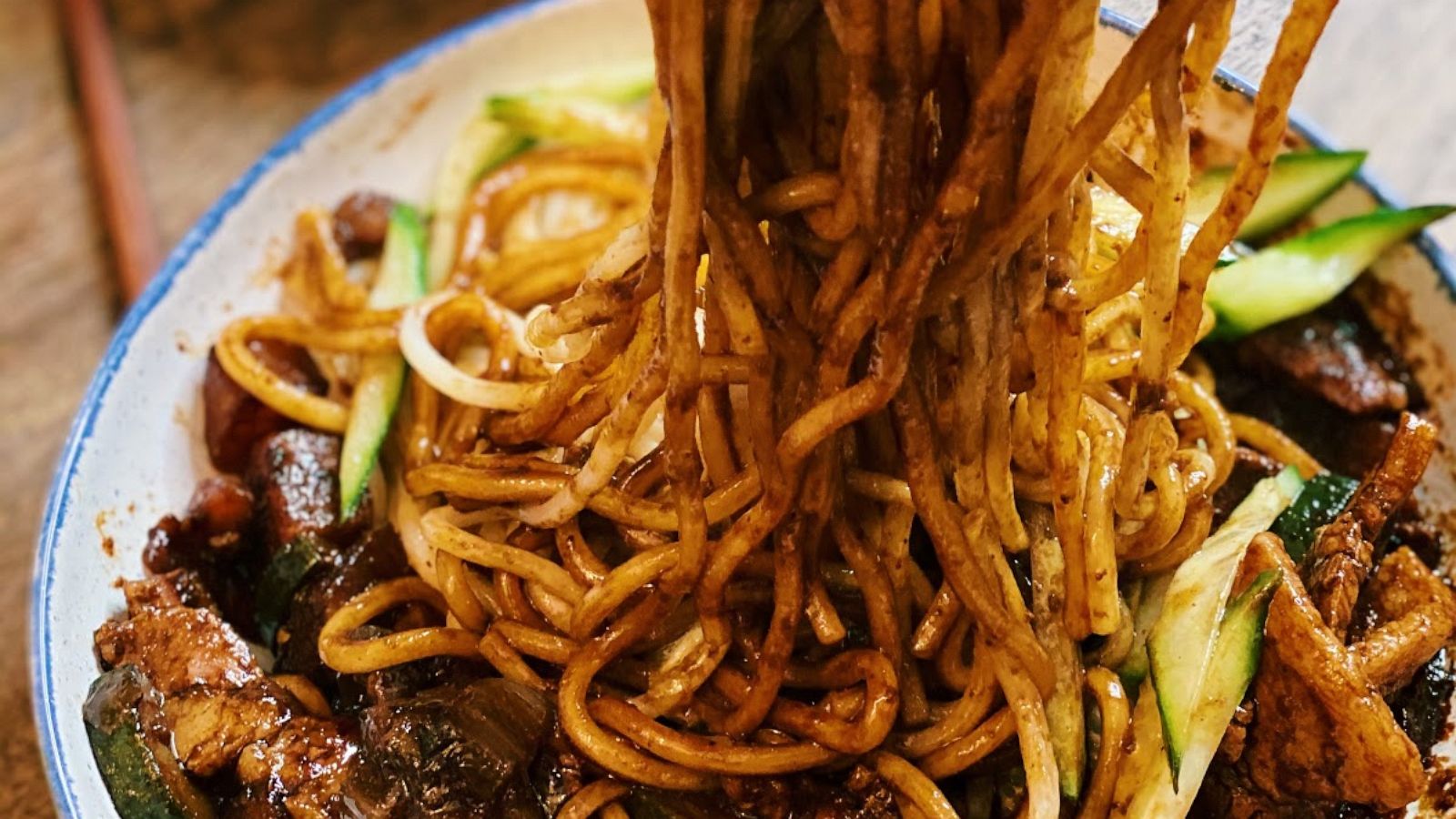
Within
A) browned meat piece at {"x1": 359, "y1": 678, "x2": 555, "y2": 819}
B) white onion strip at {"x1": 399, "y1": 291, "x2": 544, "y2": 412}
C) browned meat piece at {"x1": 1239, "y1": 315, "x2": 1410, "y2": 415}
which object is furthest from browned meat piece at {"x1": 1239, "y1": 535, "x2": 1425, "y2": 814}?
white onion strip at {"x1": 399, "y1": 291, "x2": 544, "y2": 412}

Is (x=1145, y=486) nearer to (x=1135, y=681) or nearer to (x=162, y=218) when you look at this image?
(x=1135, y=681)

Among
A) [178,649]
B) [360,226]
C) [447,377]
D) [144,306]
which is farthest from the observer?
[360,226]

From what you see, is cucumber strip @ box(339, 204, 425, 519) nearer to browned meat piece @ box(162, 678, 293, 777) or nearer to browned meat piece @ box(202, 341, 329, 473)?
browned meat piece @ box(202, 341, 329, 473)

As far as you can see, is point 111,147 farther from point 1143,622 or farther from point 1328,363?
point 1328,363

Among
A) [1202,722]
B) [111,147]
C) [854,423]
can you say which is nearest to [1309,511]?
[1202,722]

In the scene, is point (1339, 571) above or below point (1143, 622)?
above

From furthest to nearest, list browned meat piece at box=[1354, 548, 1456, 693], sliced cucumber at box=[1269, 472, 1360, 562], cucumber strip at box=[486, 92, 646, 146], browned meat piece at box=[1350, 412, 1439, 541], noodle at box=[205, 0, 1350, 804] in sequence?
cucumber strip at box=[486, 92, 646, 146], sliced cucumber at box=[1269, 472, 1360, 562], browned meat piece at box=[1350, 412, 1439, 541], browned meat piece at box=[1354, 548, 1456, 693], noodle at box=[205, 0, 1350, 804]

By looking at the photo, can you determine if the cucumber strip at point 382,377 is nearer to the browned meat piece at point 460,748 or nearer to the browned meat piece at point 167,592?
the browned meat piece at point 167,592
